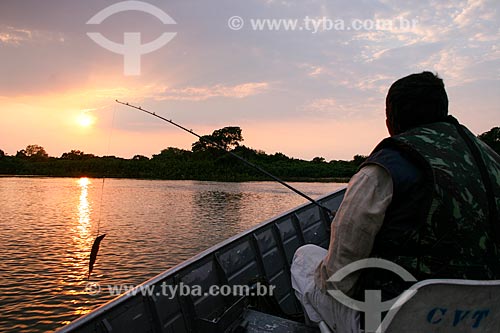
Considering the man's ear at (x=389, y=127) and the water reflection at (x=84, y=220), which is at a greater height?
the man's ear at (x=389, y=127)

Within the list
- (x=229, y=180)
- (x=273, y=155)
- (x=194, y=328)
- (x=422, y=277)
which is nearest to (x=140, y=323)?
(x=194, y=328)

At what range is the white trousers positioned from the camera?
2.10m

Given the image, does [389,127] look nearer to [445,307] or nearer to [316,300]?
[445,307]

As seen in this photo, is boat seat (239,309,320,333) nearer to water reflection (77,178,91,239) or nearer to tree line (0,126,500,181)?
water reflection (77,178,91,239)

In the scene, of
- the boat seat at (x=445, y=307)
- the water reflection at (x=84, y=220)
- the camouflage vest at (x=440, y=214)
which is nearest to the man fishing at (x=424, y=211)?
the camouflage vest at (x=440, y=214)

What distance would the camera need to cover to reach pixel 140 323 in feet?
9.41

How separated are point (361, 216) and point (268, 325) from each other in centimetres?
178

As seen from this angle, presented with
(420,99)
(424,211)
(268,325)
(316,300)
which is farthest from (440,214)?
(268,325)

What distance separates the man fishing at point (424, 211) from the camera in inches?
63.4

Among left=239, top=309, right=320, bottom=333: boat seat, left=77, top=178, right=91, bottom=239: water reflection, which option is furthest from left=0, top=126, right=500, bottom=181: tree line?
left=239, top=309, right=320, bottom=333: boat seat

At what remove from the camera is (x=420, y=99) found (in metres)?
1.91

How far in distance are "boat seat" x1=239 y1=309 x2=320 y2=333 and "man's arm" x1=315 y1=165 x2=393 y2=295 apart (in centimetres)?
128

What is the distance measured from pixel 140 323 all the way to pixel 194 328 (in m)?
0.64

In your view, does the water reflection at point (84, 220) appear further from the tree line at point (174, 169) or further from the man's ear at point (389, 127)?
the tree line at point (174, 169)
